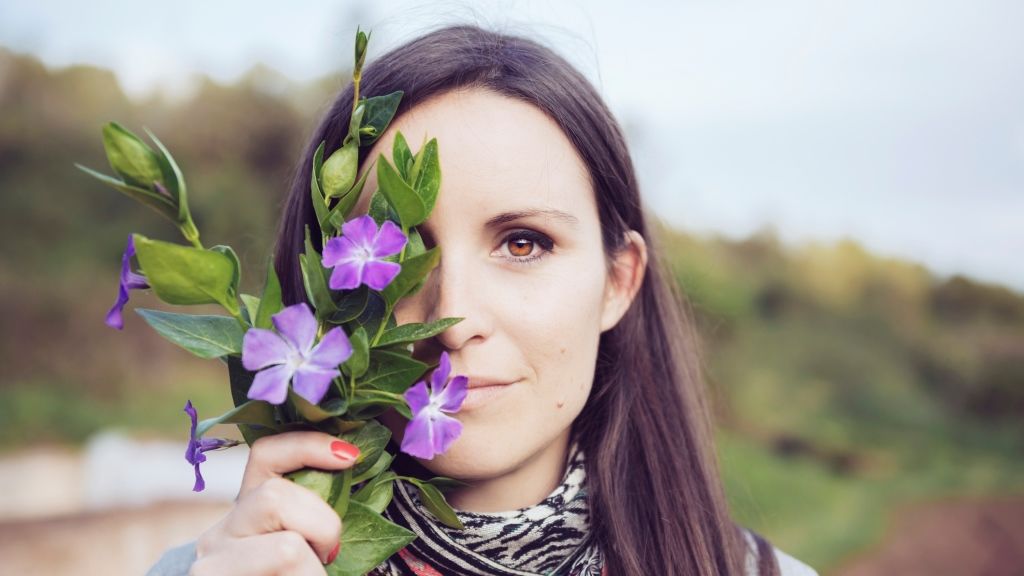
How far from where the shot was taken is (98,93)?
1227 centimetres

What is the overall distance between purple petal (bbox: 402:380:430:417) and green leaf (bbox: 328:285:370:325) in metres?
0.14

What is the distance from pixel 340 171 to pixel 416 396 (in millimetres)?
402

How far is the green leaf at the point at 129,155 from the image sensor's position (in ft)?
3.85

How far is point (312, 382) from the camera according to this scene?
1.17m

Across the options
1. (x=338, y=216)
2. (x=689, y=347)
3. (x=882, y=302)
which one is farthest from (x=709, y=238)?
(x=338, y=216)

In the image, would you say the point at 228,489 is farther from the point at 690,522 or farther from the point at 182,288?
the point at 182,288

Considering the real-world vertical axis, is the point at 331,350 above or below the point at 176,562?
above

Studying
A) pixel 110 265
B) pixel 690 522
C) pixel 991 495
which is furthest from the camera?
pixel 110 265

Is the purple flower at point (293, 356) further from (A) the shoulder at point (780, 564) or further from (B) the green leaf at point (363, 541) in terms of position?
(A) the shoulder at point (780, 564)

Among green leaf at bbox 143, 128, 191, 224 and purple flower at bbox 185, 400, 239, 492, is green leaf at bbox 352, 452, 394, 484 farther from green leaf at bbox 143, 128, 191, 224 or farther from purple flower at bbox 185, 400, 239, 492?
green leaf at bbox 143, 128, 191, 224

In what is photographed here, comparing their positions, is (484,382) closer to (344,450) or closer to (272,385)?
(344,450)

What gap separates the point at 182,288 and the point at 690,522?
138 cm

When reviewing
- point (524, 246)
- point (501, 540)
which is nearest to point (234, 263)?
point (524, 246)

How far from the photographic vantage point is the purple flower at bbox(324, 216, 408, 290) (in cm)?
123
